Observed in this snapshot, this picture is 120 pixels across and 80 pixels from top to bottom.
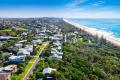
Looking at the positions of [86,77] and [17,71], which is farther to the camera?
[17,71]

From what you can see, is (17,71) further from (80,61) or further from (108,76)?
(108,76)

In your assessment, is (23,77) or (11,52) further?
(11,52)

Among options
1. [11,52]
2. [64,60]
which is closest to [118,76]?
[64,60]

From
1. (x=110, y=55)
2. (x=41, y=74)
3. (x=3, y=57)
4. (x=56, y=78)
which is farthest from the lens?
(x=110, y=55)

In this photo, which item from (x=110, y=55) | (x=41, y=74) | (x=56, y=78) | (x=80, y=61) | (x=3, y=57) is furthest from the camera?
(x=110, y=55)

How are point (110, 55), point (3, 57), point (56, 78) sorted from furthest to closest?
point (110, 55), point (3, 57), point (56, 78)

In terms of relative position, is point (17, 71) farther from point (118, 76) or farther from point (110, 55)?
point (110, 55)

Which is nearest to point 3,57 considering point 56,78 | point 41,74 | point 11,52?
point 11,52

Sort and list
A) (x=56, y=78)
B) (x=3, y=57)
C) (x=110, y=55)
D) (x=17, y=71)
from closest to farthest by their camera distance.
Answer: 1. (x=56, y=78)
2. (x=17, y=71)
3. (x=3, y=57)
4. (x=110, y=55)
